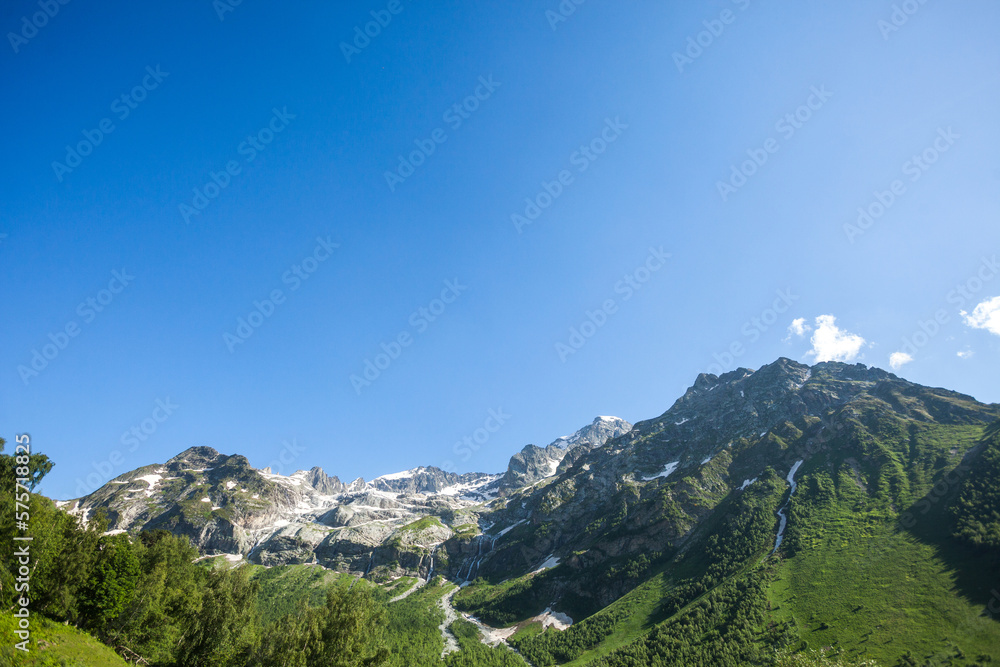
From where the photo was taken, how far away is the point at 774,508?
168m

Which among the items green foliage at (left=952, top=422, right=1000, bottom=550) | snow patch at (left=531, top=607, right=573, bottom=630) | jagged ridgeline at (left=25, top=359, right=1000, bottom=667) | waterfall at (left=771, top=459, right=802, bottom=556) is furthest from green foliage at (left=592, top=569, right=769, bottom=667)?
green foliage at (left=952, top=422, right=1000, bottom=550)

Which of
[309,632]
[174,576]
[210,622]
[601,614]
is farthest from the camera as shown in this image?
[601,614]

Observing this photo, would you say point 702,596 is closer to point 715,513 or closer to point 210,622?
point 715,513

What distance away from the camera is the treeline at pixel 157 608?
2092 inches

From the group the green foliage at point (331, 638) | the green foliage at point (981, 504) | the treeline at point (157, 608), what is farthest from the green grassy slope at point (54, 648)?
the green foliage at point (981, 504)

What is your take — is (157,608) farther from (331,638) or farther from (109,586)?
(331,638)

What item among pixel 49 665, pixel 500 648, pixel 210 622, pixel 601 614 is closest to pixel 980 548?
pixel 601 614

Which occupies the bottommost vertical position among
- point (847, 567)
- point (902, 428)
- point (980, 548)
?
point (847, 567)

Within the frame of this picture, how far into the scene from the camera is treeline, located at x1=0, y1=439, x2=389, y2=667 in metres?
53.1

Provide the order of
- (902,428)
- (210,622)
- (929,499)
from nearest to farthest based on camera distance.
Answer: (210,622), (929,499), (902,428)

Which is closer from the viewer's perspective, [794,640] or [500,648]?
[794,640]

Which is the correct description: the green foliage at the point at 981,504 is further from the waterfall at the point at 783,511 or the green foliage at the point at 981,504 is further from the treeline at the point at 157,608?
the treeline at the point at 157,608

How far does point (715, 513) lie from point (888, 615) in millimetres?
91719

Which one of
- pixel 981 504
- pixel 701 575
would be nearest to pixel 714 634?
pixel 701 575
